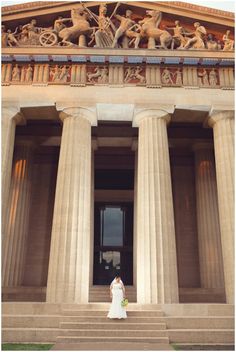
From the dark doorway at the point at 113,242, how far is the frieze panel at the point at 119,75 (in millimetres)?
10324

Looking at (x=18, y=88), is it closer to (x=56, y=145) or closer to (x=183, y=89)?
(x=56, y=145)

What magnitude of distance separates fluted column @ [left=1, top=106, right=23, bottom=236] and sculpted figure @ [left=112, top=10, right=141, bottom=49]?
6851mm

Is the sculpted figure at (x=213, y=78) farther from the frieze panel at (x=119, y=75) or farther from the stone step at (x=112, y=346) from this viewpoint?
the stone step at (x=112, y=346)

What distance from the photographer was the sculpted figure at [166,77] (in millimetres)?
19953

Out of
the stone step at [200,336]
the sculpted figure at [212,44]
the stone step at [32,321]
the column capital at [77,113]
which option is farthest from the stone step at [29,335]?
the sculpted figure at [212,44]

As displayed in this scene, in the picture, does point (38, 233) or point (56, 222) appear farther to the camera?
point (38, 233)

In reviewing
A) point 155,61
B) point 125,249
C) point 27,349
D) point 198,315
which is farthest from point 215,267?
point 27,349

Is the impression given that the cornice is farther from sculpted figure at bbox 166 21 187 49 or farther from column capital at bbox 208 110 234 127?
column capital at bbox 208 110 234 127

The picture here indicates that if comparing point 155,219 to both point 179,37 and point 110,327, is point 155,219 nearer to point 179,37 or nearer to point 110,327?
point 110,327

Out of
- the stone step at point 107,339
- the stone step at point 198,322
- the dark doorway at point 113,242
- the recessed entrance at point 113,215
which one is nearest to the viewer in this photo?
the stone step at point 107,339

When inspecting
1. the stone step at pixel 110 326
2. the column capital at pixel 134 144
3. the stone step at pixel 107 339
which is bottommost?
the stone step at pixel 107 339

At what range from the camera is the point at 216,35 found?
2136 cm

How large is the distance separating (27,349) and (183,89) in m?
14.9

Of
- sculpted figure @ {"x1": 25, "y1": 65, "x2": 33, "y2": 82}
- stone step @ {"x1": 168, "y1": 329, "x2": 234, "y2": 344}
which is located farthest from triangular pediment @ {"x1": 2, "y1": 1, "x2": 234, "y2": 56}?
stone step @ {"x1": 168, "y1": 329, "x2": 234, "y2": 344}
